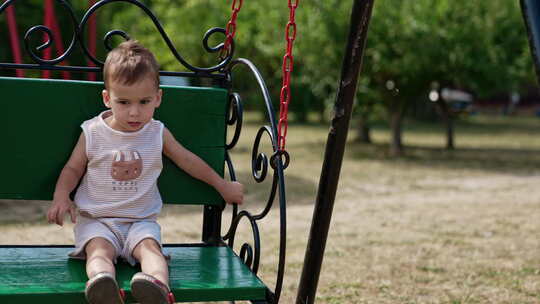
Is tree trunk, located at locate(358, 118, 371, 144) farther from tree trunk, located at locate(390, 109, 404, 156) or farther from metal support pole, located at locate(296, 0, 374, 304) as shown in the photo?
metal support pole, located at locate(296, 0, 374, 304)

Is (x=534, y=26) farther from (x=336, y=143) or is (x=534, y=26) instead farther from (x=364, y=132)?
(x=364, y=132)

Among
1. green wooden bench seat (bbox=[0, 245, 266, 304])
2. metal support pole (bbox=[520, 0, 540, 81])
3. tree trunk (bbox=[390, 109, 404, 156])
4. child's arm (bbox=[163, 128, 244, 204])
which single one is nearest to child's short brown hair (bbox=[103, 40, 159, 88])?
child's arm (bbox=[163, 128, 244, 204])

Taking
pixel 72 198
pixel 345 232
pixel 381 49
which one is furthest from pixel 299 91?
pixel 72 198

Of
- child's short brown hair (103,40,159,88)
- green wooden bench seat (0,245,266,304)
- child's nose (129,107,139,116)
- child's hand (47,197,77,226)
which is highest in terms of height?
child's short brown hair (103,40,159,88)

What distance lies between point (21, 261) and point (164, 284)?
60 centimetres

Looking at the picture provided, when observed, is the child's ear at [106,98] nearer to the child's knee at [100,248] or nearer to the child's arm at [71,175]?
the child's arm at [71,175]

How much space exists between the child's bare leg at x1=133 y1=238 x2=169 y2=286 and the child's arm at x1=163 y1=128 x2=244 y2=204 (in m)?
0.39

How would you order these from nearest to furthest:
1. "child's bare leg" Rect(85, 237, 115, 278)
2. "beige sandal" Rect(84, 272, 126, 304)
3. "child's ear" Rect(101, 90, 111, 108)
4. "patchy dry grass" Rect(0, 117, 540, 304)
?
"beige sandal" Rect(84, 272, 126, 304)
"child's bare leg" Rect(85, 237, 115, 278)
"child's ear" Rect(101, 90, 111, 108)
"patchy dry grass" Rect(0, 117, 540, 304)

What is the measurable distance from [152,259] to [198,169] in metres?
0.53

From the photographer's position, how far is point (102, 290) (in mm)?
2141

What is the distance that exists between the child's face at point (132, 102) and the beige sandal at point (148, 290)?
23.1 inches

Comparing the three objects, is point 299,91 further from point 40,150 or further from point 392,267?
point 40,150

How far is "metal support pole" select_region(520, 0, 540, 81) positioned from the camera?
2.19 meters

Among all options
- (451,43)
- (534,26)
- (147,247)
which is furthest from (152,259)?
(451,43)
